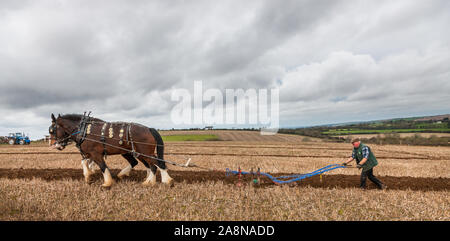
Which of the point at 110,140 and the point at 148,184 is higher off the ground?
the point at 110,140

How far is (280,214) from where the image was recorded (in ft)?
15.2

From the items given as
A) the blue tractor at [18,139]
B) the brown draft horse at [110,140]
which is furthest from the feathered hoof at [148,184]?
the blue tractor at [18,139]

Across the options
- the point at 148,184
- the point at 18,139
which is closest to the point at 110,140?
the point at 148,184

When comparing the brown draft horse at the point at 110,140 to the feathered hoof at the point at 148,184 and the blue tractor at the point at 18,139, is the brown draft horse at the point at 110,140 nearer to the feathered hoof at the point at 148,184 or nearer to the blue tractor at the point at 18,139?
the feathered hoof at the point at 148,184

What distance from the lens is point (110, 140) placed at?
22.3 ft

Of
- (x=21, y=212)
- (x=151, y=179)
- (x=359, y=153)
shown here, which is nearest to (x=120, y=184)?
(x=151, y=179)

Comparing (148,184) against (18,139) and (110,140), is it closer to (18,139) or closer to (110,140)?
(110,140)

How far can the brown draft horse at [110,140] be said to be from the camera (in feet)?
22.1

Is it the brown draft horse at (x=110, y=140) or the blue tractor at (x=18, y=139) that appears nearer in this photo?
the brown draft horse at (x=110, y=140)

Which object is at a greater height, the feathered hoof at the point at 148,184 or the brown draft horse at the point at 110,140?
the brown draft horse at the point at 110,140

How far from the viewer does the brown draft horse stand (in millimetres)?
6746
